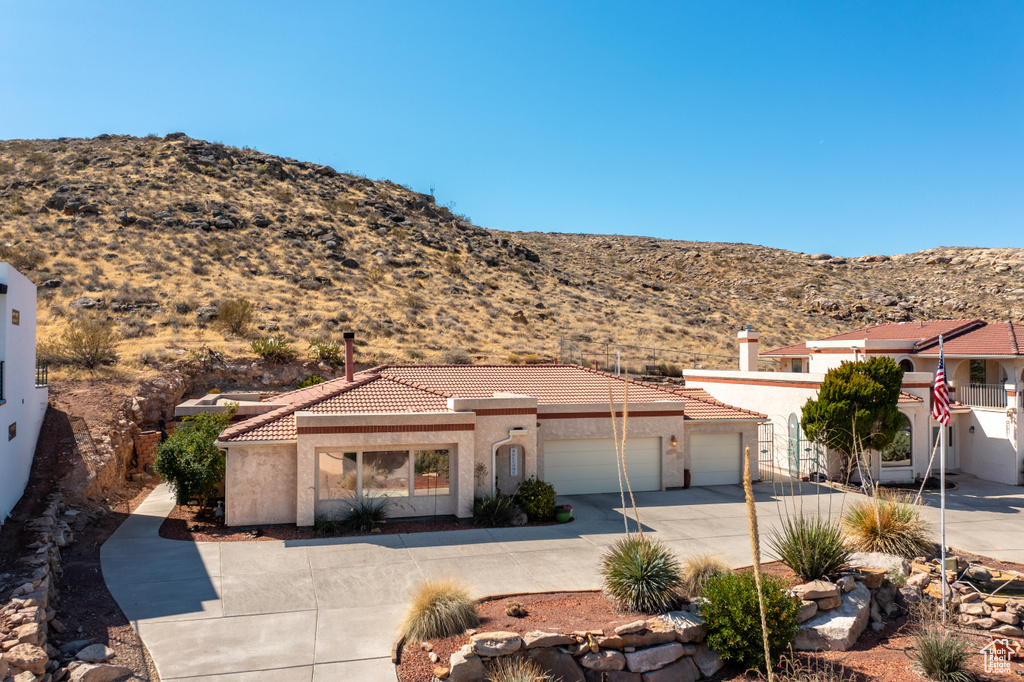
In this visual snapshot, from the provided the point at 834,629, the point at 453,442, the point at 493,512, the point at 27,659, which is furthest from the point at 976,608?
the point at 27,659

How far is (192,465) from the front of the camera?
17531 millimetres

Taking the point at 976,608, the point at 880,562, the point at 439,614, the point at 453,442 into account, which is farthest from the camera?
the point at 453,442

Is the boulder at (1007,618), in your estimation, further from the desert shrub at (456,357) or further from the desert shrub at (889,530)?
the desert shrub at (456,357)

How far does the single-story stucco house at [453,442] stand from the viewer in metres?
17.2

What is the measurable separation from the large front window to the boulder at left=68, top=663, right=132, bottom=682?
851cm

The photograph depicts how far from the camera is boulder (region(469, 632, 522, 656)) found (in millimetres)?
9250

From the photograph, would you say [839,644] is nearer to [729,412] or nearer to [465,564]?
[465,564]

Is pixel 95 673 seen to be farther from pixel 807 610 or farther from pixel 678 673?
pixel 807 610

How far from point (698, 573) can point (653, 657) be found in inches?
83.8

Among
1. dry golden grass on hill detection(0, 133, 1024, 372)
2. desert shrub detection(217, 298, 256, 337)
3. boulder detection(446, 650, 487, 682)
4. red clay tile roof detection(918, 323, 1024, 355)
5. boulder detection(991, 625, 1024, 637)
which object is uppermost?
dry golden grass on hill detection(0, 133, 1024, 372)

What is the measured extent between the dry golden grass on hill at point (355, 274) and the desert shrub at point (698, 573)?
90.8 feet

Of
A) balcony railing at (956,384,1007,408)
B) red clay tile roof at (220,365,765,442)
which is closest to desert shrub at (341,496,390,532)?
red clay tile roof at (220,365,765,442)

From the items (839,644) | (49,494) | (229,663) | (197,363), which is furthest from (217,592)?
(197,363)

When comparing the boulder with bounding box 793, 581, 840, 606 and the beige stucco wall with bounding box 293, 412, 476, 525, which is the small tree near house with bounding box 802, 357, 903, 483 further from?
the beige stucco wall with bounding box 293, 412, 476, 525
